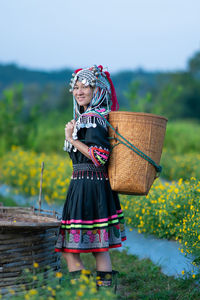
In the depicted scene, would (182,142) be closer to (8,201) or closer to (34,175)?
(34,175)

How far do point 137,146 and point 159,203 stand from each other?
163cm

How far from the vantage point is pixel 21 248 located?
107 inches

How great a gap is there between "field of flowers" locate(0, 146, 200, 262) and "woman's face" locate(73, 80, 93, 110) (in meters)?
1.25

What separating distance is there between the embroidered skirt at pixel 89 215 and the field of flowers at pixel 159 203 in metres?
0.74

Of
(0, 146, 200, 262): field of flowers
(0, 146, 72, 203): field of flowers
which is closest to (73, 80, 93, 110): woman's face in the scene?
(0, 146, 200, 262): field of flowers

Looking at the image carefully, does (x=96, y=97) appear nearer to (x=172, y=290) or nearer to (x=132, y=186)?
(x=132, y=186)

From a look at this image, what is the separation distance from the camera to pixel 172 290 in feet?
10.6

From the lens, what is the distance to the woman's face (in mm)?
2881

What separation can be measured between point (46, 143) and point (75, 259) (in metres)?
9.13

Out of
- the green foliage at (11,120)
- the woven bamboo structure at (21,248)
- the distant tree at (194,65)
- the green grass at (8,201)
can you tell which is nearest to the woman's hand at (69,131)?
the woven bamboo structure at (21,248)

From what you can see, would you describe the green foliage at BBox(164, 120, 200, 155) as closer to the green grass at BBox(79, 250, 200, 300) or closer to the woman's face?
the green grass at BBox(79, 250, 200, 300)

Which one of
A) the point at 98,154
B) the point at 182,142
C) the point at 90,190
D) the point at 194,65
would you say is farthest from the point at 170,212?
the point at 194,65

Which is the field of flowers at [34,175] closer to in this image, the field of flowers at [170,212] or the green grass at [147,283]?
the field of flowers at [170,212]

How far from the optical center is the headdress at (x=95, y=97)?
275 cm
